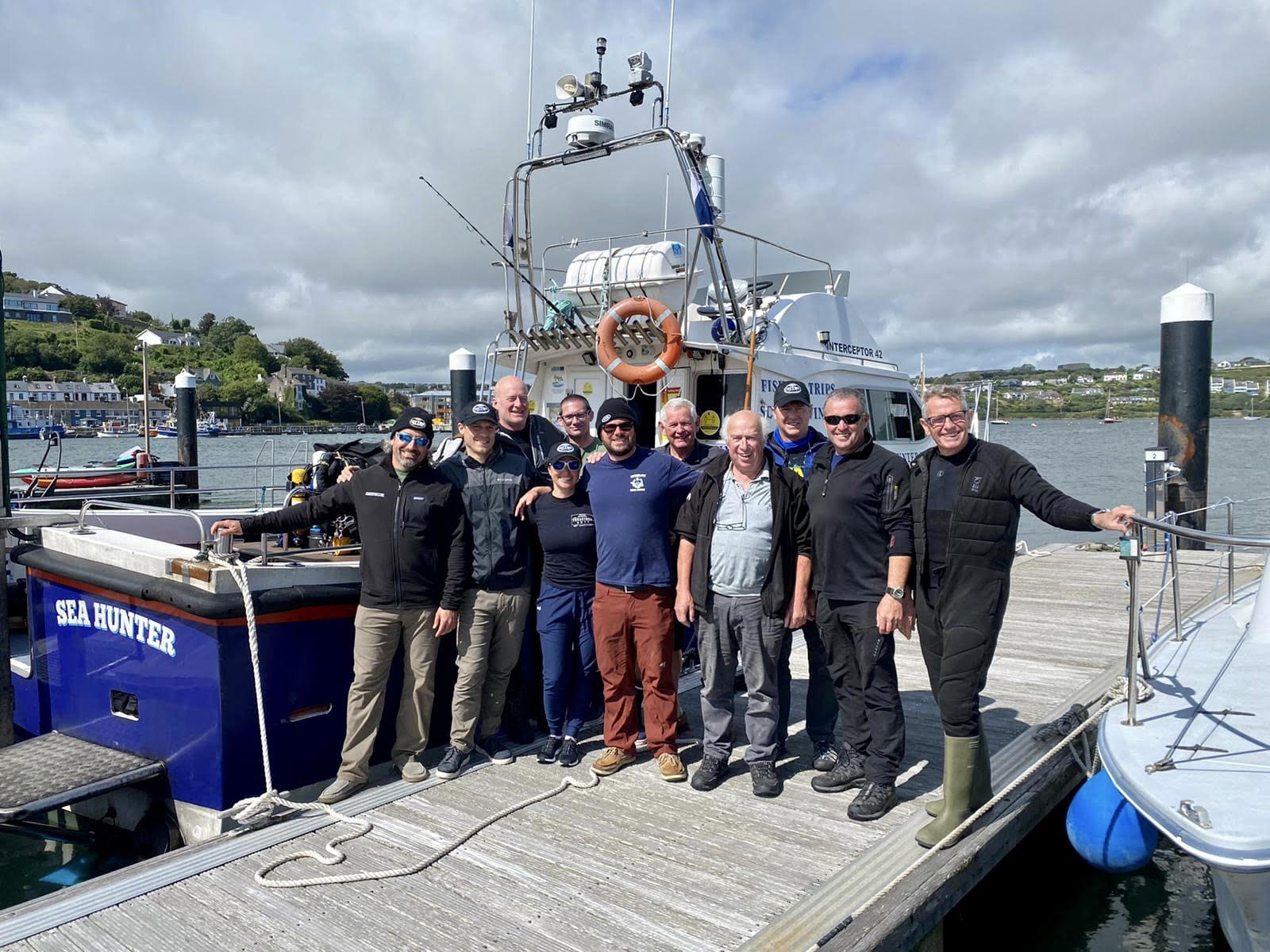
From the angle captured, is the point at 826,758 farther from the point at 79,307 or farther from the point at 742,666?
the point at 79,307

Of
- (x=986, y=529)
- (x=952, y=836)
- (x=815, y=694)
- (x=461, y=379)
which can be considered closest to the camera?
(x=986, y=529)

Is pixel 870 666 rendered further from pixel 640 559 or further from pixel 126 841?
pixel 126 841

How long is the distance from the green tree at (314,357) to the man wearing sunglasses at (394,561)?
Answer: 93.6 metres


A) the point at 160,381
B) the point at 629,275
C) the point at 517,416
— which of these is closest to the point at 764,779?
the point at 517,416

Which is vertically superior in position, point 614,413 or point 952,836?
point 614,413

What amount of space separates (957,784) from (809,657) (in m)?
0.84

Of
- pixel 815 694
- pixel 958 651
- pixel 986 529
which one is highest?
pixel 986 529

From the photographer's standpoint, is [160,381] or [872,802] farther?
[160,381]

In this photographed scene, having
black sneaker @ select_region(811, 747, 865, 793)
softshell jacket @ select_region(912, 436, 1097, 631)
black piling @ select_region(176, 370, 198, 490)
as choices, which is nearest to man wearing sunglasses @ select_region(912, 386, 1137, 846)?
softshell jacket @ select_region(912, 436, 1097, 631)

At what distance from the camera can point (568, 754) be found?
14.6ft

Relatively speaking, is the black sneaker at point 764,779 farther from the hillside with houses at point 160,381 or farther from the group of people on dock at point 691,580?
the hillside with houses at point 160,381

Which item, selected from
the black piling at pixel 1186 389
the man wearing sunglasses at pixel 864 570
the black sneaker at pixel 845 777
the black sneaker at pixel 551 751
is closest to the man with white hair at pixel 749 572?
the man wearing sunglasses at pixel 864 570

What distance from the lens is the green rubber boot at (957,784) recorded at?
355 centimetres

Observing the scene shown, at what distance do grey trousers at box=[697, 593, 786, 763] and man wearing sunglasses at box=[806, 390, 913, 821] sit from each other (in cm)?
25
